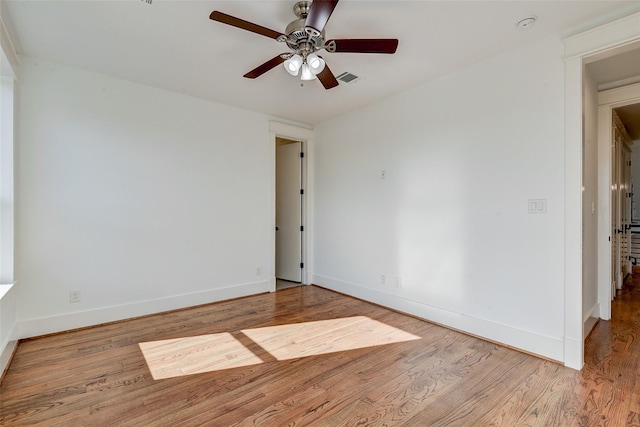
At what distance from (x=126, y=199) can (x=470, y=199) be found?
3.71 m

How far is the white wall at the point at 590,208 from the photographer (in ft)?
8.59

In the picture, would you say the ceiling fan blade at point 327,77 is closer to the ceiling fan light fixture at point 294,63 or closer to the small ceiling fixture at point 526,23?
the ceiling fan light fixture at point 294,63

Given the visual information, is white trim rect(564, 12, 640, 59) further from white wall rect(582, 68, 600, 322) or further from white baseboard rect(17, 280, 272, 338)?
white baseboard rect(17, 280, 272, 338)

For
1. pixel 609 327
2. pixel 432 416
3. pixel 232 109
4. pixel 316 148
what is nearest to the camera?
pixel 432 416

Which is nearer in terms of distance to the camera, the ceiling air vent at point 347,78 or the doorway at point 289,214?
the ceiling air vent at point 347,78

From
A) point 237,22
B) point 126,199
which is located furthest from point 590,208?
point 126,199

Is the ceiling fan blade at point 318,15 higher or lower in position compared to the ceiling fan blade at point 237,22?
lower

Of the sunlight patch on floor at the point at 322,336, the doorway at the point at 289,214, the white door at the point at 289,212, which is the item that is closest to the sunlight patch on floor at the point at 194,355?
the sunlight patch on floor at the point at 322,336

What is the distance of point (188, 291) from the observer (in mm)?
3816

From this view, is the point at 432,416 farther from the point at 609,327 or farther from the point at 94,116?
the point at 94,116

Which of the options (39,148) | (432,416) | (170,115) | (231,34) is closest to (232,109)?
(170,115)

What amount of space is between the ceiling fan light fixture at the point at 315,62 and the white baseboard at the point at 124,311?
3113 millimetres

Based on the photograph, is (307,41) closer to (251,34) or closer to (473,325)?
(251,34)

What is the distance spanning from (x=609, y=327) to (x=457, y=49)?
3236 millimetres
